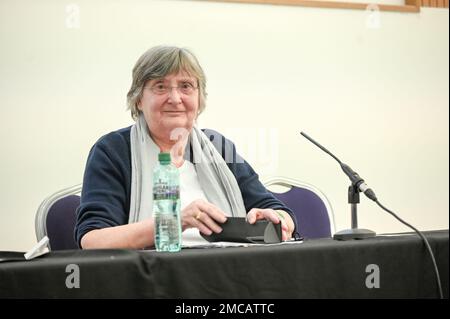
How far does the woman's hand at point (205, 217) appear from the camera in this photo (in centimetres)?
164

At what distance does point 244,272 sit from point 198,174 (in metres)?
0.81

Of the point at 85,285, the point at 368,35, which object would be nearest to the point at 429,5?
the point at 368,35

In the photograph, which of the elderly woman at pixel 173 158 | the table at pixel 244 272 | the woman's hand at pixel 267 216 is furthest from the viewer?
the elderly woman at pixel 173 158

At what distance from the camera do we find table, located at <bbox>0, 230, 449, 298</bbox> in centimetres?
129

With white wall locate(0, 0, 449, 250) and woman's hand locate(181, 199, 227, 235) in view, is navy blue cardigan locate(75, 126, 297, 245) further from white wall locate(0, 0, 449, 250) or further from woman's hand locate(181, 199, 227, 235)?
white wall locate(0, 0, 449, 250)

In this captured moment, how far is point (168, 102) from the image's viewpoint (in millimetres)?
2197

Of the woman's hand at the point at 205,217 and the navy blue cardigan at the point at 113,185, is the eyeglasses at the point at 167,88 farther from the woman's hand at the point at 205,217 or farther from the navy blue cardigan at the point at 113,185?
the woman's hand at the point at 205,217

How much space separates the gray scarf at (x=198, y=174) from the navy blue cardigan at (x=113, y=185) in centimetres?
2

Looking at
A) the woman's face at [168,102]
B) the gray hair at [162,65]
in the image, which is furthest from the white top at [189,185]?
the gray hair at [162,65]

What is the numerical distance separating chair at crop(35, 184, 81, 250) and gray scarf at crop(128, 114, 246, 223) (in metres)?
0.23

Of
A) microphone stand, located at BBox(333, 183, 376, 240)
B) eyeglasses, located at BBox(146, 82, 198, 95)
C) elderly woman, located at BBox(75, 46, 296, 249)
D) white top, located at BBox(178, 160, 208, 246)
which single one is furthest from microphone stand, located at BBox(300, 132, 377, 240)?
eyeglasses, located at BBox(146, 82, 198, 95)

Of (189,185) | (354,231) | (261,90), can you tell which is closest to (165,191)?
(354,231)
